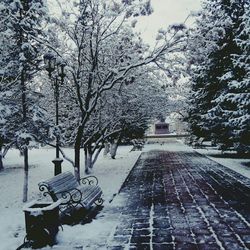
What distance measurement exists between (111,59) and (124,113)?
5.53 meters

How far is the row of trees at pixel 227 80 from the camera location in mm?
15788

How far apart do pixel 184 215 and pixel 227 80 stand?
1377 centimetres

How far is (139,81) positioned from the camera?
19.8 metres

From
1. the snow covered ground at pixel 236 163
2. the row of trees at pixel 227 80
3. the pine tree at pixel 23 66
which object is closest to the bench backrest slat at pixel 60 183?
the pine tree at pixel 23 66

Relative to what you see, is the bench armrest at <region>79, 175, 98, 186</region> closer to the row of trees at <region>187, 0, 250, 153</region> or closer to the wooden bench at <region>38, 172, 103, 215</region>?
the wooden bench at <region>38, 172, 103, 215</region>

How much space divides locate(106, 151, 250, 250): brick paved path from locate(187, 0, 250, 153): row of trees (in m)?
4.21

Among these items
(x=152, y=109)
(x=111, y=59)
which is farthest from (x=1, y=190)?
(x=152, y=109)

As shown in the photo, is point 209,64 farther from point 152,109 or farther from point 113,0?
point 113,0

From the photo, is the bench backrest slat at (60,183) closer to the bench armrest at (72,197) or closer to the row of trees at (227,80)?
the bench armrest at (72,197)

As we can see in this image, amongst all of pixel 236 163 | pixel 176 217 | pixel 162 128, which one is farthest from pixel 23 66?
pixel 162 128

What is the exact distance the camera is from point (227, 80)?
66.6 feet

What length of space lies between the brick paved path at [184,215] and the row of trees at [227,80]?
4.21m

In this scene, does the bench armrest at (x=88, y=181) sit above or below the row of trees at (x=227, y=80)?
below

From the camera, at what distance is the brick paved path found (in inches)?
246
